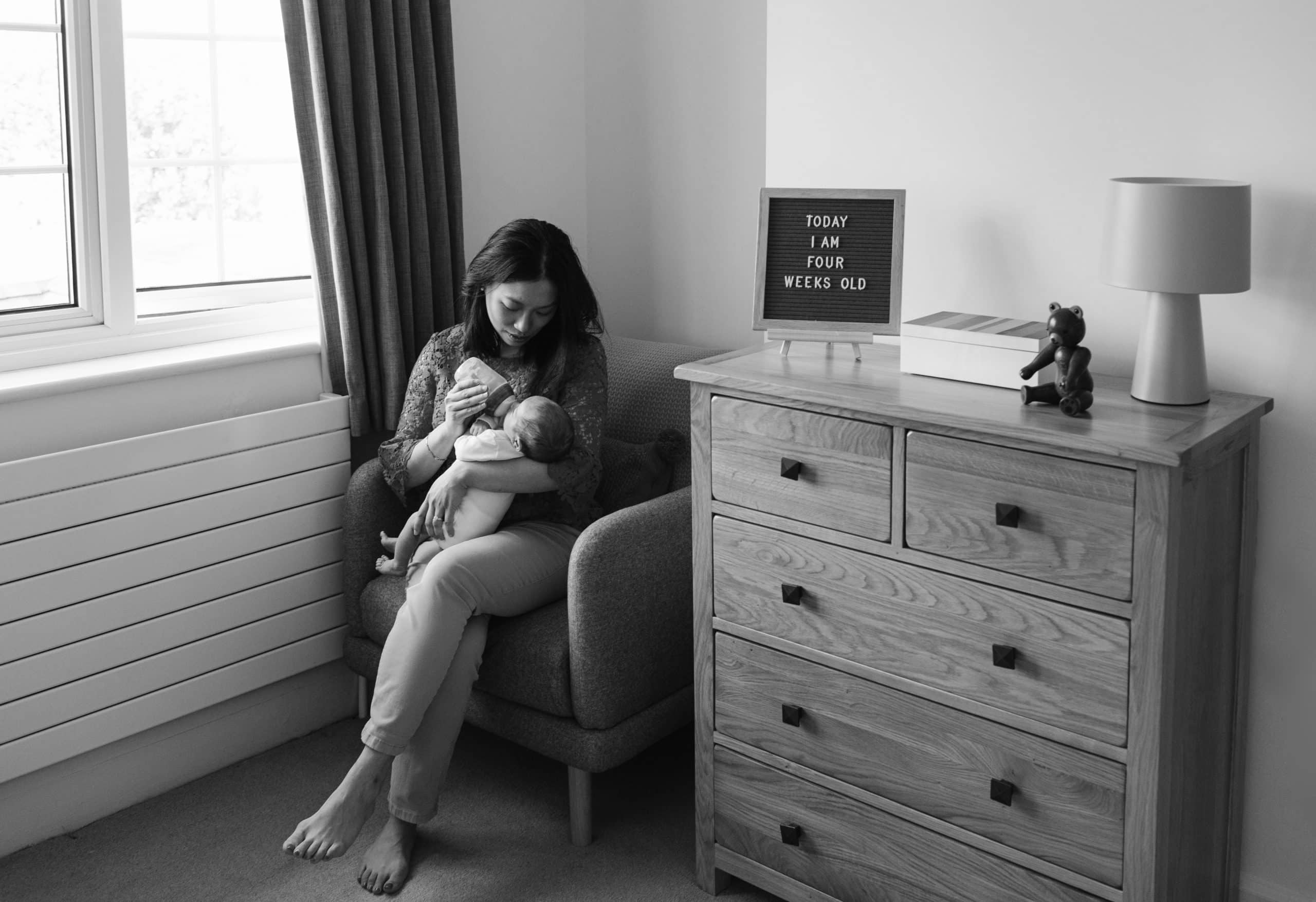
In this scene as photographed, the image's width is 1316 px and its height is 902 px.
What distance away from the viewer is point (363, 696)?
9.34ft

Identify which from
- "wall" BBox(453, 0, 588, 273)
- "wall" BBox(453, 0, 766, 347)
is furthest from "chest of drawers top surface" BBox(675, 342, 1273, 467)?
"wall" BBox(453, 0, 588, 273)

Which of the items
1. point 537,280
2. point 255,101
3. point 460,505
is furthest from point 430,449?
point 255,101

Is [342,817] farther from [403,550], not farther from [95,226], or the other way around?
[95,226]

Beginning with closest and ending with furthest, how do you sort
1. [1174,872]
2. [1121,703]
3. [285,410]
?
[1121,703], [1174,872], [285,410]

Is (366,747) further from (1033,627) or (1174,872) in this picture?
(1174,872)

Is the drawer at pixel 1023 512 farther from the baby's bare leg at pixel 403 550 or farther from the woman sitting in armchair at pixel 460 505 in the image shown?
the baby's bare leg at pixel 403 550

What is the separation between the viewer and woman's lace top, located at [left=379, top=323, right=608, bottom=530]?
2.43 metres

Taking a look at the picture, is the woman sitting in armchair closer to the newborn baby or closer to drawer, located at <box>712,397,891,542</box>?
the newborn baby

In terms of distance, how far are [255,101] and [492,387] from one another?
95 centimetres

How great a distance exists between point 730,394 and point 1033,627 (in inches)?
24.0

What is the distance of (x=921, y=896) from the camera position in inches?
76.5

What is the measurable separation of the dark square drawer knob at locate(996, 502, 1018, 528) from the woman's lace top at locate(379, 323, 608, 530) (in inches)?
37.2

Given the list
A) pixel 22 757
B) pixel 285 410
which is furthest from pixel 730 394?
pixel 22 757

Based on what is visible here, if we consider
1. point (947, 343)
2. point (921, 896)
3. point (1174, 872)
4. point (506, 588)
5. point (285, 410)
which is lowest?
point (921, 896)
